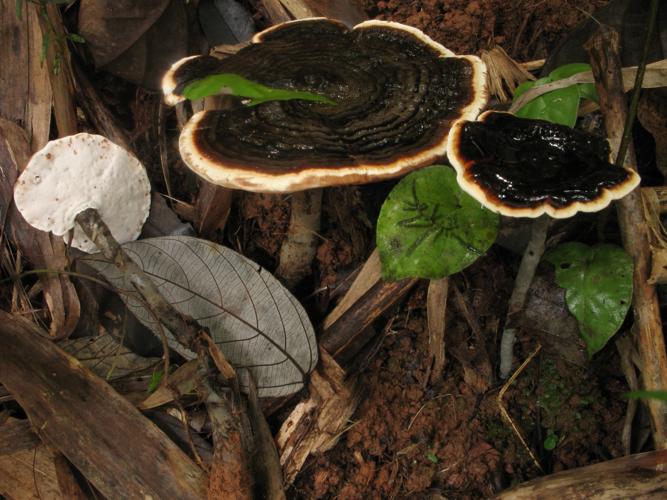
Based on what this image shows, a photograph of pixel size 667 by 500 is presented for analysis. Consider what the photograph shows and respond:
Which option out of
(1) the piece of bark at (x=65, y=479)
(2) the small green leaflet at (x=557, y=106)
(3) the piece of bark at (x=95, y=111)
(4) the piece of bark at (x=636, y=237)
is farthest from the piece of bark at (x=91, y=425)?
(2) the small green leaflet at (x=557, y=106)

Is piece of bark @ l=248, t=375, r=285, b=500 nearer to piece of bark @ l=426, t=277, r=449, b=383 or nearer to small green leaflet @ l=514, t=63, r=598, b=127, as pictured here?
piece of bark @ l=426, t=277, r=449, b=383

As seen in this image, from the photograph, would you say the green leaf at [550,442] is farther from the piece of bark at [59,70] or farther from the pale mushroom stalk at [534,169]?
the piece of bark at [59,70]

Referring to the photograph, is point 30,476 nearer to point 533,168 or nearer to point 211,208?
point 211,208

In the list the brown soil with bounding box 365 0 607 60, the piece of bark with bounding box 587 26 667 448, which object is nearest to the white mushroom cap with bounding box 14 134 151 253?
the brown soil with bounding box 365 0 607 60

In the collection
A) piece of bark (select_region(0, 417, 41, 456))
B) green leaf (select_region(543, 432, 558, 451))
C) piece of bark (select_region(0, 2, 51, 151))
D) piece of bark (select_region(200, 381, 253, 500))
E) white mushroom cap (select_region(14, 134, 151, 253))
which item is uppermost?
piece of bark (select_region(0, 2, 51, 151))

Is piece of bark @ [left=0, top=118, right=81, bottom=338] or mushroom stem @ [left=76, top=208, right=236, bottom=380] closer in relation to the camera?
mushroom stem @ [left=76, top=208, right=236, bottom=380]

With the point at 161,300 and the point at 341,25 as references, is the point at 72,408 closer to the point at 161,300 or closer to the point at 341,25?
the point at 161,300

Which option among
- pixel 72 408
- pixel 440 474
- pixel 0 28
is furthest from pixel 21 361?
pixel 440 474
